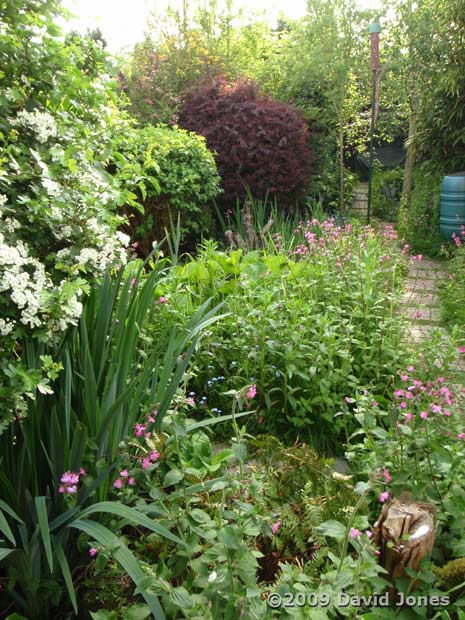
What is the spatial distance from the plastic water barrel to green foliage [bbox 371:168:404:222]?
1.66 m

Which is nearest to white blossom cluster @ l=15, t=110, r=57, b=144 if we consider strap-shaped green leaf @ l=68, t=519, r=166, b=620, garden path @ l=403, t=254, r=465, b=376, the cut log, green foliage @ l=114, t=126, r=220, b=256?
strap-shaped green leaf @ l=68, t=519, r=166, b=620

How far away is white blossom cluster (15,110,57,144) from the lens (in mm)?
1652

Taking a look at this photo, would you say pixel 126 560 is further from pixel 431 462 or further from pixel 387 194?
pixel 387 194

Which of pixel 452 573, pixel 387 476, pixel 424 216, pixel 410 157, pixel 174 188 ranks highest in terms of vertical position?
pixel 410 157

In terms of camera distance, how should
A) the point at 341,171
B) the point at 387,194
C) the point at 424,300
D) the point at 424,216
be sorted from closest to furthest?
the point at 424,300, the point at 424,216, the point at 341,171, the point at 387,194

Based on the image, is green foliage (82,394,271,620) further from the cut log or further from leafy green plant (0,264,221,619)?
the cut log

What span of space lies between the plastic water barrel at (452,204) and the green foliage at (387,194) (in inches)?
65.5

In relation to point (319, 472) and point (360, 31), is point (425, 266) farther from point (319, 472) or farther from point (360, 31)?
point (319, 472)

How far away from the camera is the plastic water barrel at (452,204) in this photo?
7305 mm

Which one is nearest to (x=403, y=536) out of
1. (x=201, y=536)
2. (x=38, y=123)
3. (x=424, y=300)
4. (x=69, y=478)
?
(x=201, y=536)

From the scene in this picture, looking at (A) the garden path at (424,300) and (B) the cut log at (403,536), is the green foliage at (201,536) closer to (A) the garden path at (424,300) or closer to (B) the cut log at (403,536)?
(B) the cut log at (403,536)

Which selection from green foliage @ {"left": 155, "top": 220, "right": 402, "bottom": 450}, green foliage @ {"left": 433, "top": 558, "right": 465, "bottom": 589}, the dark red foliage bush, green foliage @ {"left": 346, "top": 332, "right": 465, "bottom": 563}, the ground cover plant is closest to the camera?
the ground cover plant

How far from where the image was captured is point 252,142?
705cm

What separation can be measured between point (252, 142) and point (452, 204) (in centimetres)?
264
